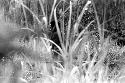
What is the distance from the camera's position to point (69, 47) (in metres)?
1.53

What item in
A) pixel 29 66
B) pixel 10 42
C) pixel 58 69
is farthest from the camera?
pixel 29 66

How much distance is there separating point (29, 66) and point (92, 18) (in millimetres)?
558

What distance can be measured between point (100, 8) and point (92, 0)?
8cm

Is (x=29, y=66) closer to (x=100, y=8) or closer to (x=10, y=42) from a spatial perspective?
(x=10, y=42)

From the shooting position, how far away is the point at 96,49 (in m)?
1.64

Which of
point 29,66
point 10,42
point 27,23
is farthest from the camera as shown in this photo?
point 27,23

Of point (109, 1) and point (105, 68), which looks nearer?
point (105, 68)

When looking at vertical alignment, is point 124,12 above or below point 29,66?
above

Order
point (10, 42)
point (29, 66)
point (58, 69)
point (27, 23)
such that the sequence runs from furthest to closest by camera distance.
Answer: point (27, 23) → point (29, 66) → point (58, 69) → point (10, 42)

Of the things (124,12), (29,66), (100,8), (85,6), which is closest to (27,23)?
(29,66)

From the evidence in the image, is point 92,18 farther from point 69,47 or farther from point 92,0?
point 69,47

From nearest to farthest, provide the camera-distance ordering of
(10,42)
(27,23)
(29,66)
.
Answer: (10,42), (29,66), (27,23)

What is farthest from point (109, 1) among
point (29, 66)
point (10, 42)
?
point (10, 42)

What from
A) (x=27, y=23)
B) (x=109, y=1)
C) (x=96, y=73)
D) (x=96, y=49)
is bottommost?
(x=96, y=73)
